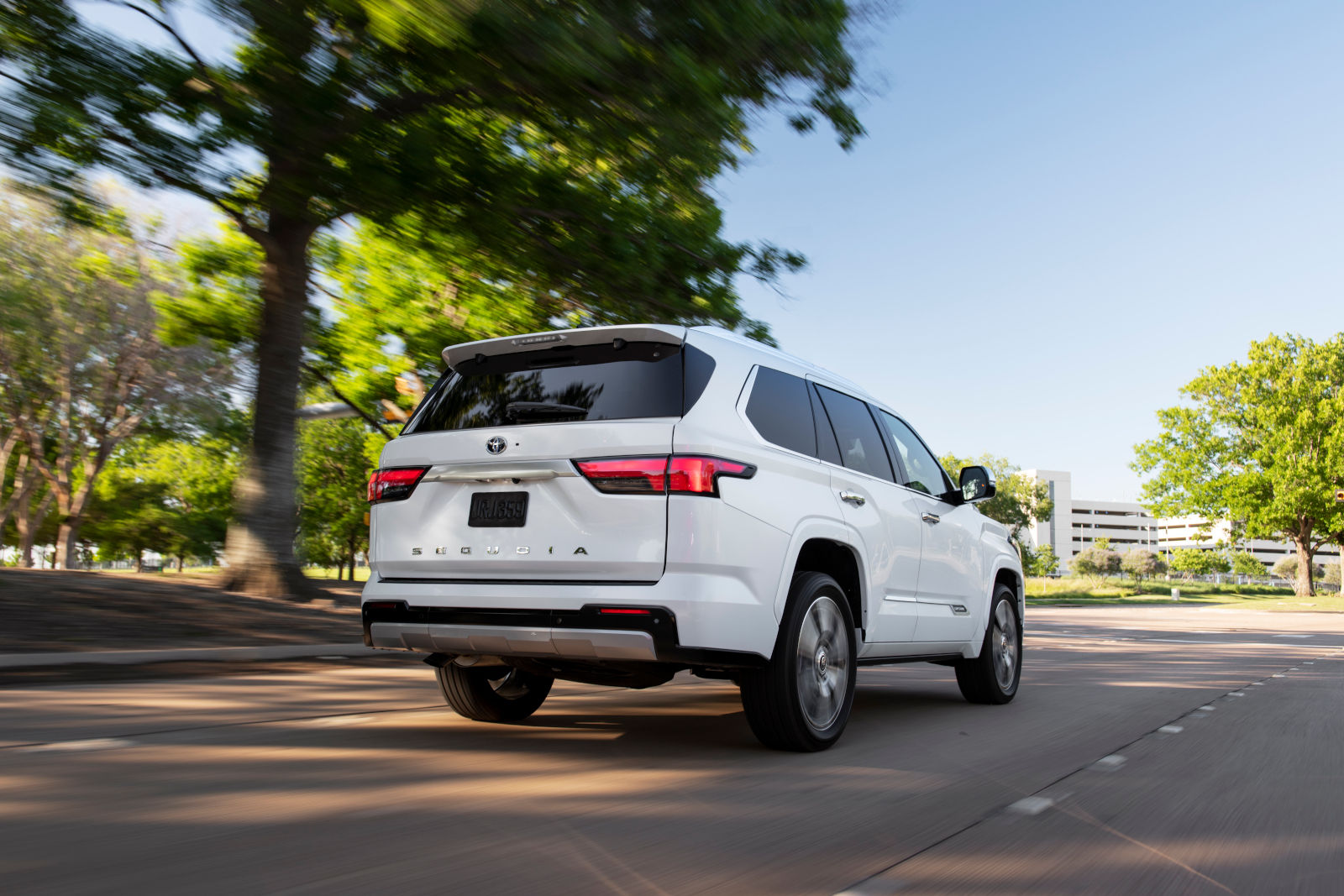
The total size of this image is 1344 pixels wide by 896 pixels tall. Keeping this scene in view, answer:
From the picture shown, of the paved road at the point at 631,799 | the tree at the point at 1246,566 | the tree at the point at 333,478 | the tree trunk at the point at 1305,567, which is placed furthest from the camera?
the tree at the point at 1246,566

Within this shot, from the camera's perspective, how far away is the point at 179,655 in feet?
29.2

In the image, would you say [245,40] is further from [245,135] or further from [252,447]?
[252,447]

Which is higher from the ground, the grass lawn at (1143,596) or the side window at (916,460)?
the side window at (916,460)

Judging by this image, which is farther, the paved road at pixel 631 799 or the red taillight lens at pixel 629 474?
the red taillight lens at pixel 629 474

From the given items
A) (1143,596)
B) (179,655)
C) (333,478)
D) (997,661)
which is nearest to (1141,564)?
(1143,596)

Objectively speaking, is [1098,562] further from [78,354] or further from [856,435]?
[856,435]

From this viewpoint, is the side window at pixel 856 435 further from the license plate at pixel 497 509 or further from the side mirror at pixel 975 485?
the license plate at pixel 497 509

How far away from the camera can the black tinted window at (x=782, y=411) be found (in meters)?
5.43

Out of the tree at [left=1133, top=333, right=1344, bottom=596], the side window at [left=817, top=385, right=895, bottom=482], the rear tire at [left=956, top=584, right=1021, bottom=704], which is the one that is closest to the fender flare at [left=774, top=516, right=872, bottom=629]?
the side window at [left=817, top=385, right=895, bottom=482]

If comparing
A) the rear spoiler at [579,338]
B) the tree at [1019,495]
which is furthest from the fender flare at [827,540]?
the tree at [1019,495]

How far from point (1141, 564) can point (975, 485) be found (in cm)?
10173

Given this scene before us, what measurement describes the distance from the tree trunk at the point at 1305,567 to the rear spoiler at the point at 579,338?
63733 mm

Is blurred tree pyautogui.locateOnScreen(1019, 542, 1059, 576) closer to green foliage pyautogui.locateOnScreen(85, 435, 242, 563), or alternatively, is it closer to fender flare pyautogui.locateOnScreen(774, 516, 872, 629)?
green foliage pyautogui.locateOnScreen(85, 435, 242, 563)

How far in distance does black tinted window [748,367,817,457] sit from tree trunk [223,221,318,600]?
25.4 ft
